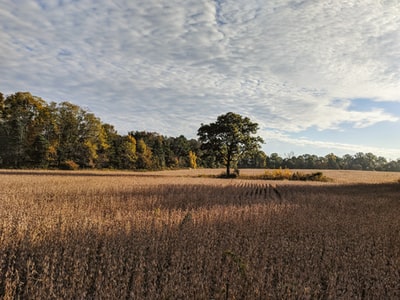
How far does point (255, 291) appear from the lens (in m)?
3.74

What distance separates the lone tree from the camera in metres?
45.8

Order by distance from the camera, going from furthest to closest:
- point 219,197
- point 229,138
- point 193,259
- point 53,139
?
point 53,139 → point 229,138 → point 219,197 → point 193,259

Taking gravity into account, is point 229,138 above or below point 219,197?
above

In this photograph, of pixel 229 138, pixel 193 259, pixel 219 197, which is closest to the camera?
pixel 193 259

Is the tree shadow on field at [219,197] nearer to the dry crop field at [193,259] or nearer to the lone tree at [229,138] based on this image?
the dry crop field at [193,259]

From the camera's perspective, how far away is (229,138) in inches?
1815

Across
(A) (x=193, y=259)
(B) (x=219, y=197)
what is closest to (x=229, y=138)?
(B) (x=219, y=197)

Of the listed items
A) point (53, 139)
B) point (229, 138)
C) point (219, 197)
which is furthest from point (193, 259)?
point (53, 139)

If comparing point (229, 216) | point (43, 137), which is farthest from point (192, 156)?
point (229, 216)

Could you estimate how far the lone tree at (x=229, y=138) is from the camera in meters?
45.8

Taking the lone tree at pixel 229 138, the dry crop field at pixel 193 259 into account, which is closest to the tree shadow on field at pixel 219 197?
the dry crop field at pixel 193 259

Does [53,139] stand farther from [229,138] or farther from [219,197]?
[219,197]

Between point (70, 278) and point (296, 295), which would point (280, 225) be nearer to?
point (296, 295)

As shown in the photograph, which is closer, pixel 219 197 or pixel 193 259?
pixel 193 259
